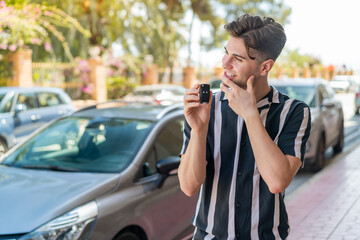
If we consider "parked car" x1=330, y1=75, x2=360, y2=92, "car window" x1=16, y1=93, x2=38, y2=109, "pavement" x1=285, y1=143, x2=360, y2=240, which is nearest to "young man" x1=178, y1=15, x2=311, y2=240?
"pavement" x1=285, y1=143, x2=360, y2=240

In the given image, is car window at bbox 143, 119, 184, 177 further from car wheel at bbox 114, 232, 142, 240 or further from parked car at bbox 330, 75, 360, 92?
parked car at bbox 330, 75, 360, 92

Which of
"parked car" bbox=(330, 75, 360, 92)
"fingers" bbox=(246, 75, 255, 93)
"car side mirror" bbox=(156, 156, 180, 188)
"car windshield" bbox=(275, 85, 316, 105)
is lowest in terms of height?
"parked car" bbox=(330, 75, 360, 92)

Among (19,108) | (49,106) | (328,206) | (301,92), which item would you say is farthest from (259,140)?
(49,106)

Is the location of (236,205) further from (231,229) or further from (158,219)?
(158,219)

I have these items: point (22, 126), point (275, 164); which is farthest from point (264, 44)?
point (22, 126)

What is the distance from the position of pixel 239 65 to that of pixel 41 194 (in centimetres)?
227

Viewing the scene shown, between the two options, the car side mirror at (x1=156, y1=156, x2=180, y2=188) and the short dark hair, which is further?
the car side mirror at (x1=156, y1=156, x2=180, y2=188)

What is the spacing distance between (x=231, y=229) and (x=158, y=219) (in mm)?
2212

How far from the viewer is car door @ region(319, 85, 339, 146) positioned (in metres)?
9.62

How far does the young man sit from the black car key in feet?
0.07

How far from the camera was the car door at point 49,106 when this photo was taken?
1187 cm

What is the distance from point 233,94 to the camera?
2.04m

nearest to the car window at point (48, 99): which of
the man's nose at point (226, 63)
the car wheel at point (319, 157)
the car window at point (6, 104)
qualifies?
the car window at point (6, 104)

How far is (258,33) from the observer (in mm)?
2109
